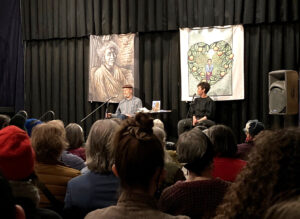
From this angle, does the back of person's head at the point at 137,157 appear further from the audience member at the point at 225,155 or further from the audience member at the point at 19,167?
the audience member at the point at 225,155

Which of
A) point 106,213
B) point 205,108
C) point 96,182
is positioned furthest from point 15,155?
point 205,108

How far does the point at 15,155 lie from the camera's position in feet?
4.84

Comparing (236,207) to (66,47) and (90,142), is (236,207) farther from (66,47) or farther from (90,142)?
(66,47)

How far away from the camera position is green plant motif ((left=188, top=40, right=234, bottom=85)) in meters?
7.02

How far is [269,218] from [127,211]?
2.04 feet

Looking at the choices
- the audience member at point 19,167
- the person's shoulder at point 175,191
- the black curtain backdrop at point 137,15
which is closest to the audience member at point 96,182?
the person's shoulder at point 175,191

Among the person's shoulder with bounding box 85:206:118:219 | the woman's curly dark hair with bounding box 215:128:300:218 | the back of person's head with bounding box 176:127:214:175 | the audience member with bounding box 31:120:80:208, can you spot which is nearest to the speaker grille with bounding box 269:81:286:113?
the back of person's head with bounding box 176:127:214:175

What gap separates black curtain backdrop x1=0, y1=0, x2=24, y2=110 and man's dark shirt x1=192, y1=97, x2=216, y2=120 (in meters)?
4.34

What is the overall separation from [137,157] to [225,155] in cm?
138

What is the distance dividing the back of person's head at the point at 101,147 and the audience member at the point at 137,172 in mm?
771

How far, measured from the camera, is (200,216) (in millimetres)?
1818

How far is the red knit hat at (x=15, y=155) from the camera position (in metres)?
1.46

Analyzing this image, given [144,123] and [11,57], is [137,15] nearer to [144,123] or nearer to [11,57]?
[11,57]

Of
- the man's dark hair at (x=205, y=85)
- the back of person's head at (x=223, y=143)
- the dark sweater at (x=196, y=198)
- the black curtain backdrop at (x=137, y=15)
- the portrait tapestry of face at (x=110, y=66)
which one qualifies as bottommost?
the dark sweater at (x=196, y=198)
